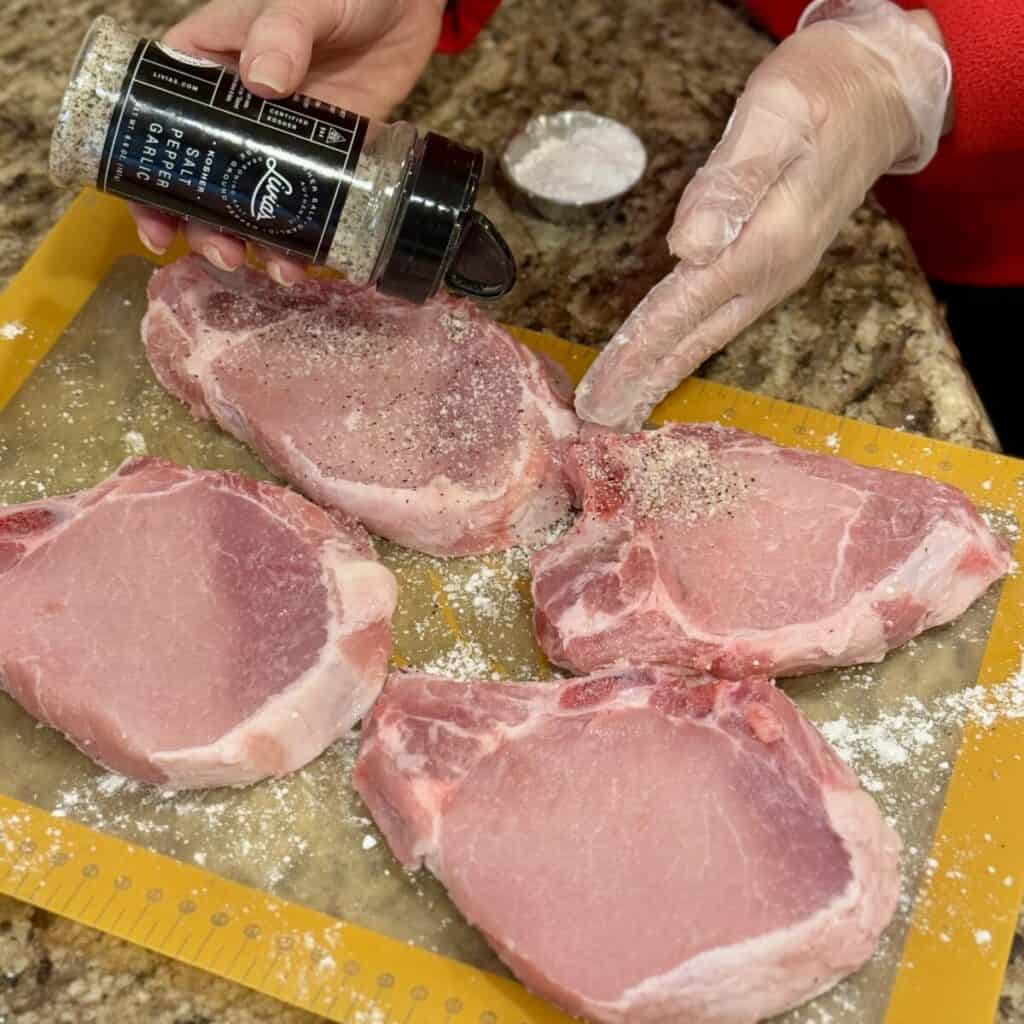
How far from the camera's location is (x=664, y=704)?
217 cm

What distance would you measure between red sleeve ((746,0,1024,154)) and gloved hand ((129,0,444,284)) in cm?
120

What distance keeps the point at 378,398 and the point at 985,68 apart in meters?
1.47

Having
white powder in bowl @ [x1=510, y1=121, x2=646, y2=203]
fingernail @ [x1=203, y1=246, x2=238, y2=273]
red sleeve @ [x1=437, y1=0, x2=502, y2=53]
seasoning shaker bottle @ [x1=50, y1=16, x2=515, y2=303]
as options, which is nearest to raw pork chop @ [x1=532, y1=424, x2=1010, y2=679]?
seasoning shaker bottle @ [x1=50, y1=16, x2=515, y2=303]

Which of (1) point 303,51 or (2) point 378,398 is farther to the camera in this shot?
(2) point 378,398

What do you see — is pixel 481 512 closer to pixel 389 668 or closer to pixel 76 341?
pixel 389 668

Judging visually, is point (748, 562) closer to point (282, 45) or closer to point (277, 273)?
point (277, 273)

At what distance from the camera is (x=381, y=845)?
2188mm

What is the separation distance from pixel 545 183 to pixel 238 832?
70.5 inches

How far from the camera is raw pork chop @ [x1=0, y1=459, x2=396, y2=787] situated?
2182 millimetres

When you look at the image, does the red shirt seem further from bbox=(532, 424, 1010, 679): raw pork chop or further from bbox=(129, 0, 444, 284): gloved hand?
bbox=(532, 424, 1010, 679): raw pork chop

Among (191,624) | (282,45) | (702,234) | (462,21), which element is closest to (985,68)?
(702,234)

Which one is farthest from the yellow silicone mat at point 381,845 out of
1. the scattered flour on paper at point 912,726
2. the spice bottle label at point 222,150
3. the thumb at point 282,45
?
the thumb at point 282,45

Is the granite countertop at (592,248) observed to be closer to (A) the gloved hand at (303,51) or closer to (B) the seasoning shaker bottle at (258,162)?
(A) the gloved hand at (303,51)

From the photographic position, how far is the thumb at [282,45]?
2.21 m
